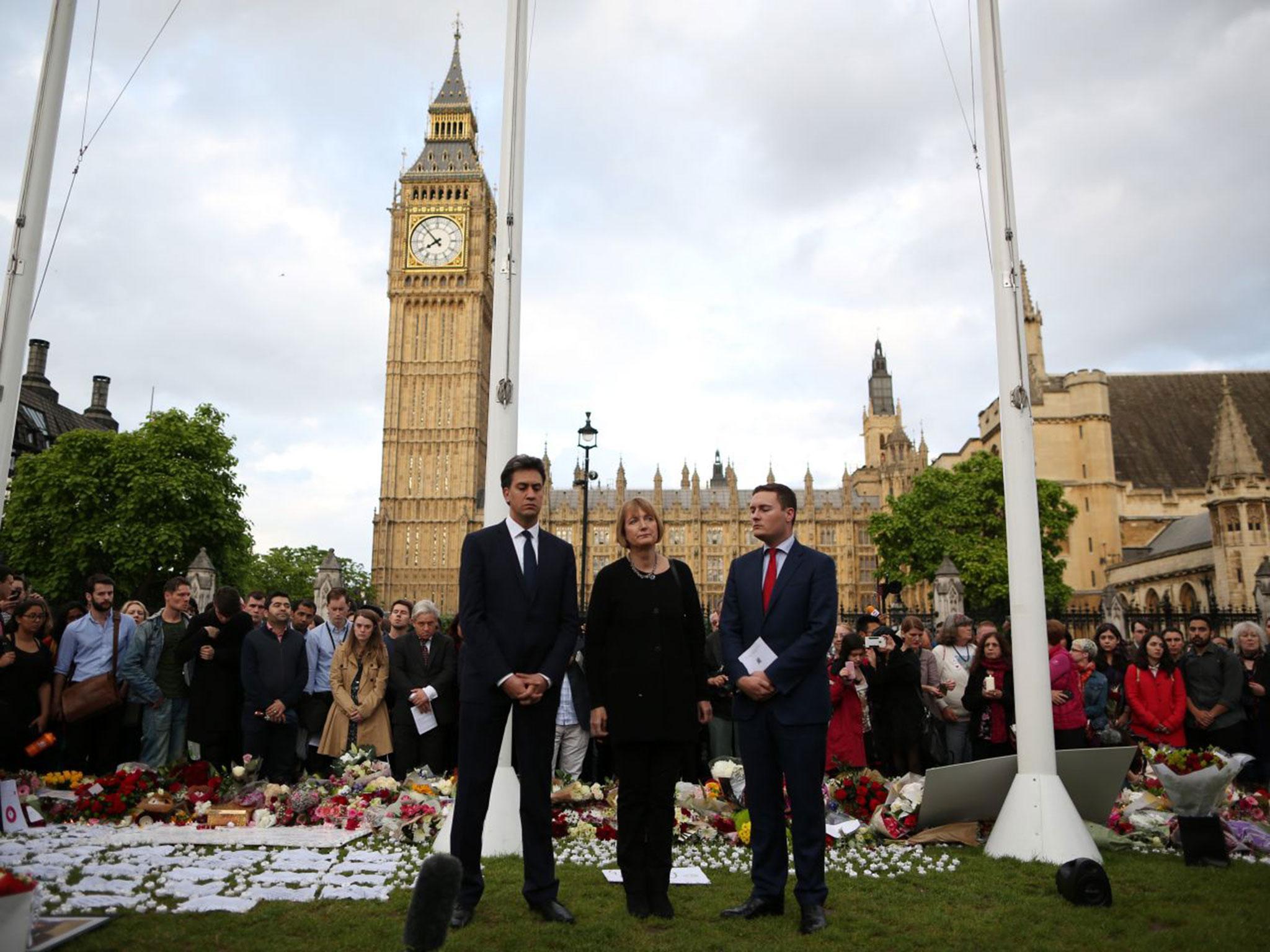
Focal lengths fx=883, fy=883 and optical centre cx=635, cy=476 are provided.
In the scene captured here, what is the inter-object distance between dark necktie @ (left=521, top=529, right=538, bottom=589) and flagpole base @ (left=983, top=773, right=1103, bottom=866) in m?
3.22

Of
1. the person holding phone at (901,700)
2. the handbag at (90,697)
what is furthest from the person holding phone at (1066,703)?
the handbag at (90,697)

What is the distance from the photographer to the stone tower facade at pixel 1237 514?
32219 mm

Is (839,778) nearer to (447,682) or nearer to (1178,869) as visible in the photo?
(1178,869)

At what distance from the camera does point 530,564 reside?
4387 mm

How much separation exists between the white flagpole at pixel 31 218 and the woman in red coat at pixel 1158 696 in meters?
8.71

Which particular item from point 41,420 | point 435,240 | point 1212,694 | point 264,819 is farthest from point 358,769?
point 435,240

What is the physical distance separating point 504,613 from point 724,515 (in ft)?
211

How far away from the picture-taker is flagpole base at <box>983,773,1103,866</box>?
16.5ft

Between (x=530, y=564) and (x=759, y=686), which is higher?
(x=530, y=564)

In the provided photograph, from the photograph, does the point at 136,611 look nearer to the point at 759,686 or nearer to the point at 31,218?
the point at 31,218

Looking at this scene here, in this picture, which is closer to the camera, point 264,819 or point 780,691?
point 780,691

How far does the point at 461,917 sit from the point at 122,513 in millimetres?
31186

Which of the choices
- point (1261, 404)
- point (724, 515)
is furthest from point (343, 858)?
point (724, 515)

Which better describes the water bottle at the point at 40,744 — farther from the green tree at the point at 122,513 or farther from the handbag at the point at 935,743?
the green tree at the point at 122,513
